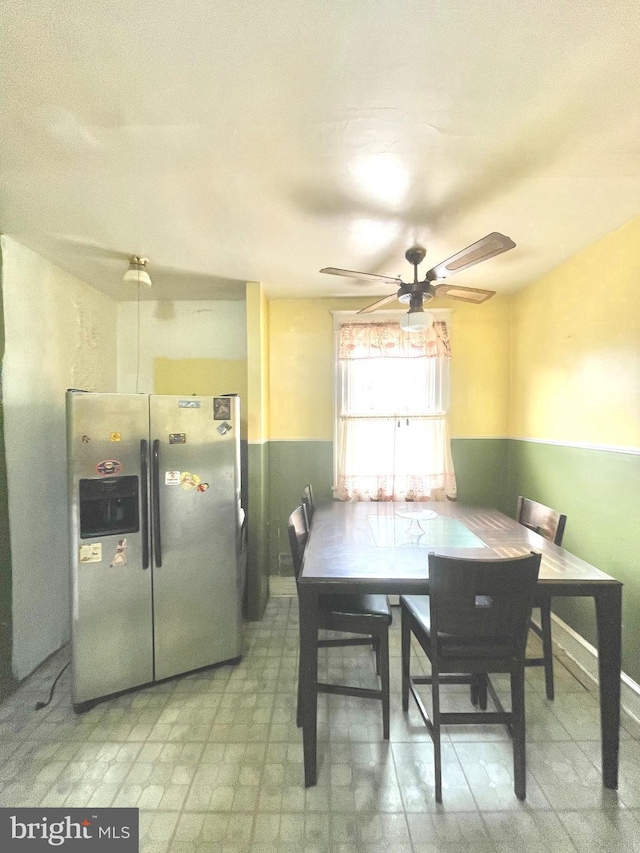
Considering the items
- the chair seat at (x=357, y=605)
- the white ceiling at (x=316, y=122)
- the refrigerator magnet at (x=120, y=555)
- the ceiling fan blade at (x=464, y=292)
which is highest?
the white ceiling at (x=316, y=122)

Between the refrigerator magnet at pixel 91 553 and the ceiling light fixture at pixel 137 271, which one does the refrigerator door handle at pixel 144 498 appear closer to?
the refrigerator magnet at pixel 91 553

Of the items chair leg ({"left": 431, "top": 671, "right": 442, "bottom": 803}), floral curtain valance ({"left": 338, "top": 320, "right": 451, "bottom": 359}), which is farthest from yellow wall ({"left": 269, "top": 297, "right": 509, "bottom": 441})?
chair leg ({"left": 431, "top": 671, "right": 442, "bottom": 803})

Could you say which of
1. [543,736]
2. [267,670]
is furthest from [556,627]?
[267,670]

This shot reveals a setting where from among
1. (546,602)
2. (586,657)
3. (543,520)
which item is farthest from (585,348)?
(586,657)

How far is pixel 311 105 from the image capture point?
3.64 feet

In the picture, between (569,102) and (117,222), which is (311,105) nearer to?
(569,102)

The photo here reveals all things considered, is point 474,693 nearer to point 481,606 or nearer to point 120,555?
point 481,606

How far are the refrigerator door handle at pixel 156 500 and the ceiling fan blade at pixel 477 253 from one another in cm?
179

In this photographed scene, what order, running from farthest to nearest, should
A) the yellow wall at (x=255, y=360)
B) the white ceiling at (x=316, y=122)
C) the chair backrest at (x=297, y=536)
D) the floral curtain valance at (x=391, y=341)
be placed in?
the floral curtain valance at (x=391, y=341)
the yellow wall at (x=255, y=360)
the chair backrest at (x=297, y=536)
the white ceiling at (x=316, y=122)

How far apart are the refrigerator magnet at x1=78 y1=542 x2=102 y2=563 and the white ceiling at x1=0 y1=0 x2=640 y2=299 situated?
1709 mm

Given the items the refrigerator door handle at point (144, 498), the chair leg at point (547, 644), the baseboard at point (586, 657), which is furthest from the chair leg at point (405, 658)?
the refrigerator door handle at point (144, 498)

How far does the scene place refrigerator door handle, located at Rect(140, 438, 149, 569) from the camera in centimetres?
189

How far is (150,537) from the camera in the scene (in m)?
1.90

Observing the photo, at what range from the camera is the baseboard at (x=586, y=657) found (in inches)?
67.6
